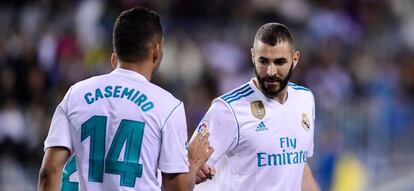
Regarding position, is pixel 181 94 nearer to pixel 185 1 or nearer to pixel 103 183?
pixel 185 1

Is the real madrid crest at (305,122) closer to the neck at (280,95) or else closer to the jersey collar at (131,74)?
the neck at (280,95)

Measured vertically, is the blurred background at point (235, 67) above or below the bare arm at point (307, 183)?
above

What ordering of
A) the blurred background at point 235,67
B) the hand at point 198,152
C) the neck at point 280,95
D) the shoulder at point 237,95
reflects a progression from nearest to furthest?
the hand at point 198,152, the shoulder at point 237,95, the neck at point 280,95, the blurred background at point 235,67

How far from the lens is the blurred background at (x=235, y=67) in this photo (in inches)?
539

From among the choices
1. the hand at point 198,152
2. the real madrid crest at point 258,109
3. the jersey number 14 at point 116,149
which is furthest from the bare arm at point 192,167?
the real madrid crest at point 258,109

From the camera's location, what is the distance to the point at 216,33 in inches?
617

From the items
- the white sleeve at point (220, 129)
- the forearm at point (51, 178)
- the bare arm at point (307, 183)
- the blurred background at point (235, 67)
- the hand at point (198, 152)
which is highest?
the blurred background at point (235, 67)

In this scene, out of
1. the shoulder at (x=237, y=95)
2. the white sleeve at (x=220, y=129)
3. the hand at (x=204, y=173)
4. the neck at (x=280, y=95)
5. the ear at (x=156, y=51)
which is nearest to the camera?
the ear at (x=156, y=51)

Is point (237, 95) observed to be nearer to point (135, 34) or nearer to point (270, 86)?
point (270, 86)

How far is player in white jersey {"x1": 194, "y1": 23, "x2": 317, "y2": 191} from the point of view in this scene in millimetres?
6625

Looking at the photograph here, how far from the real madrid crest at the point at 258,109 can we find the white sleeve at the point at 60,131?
1667 mm

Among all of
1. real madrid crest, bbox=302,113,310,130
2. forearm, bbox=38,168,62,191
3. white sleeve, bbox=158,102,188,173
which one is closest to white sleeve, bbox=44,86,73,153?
forearm, bbox=38,168,62,191

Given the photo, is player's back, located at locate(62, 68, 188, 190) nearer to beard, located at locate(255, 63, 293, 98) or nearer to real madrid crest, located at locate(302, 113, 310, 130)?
beard, located at locate(255, 63, 293, 98)

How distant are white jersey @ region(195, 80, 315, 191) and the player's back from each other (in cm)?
113
